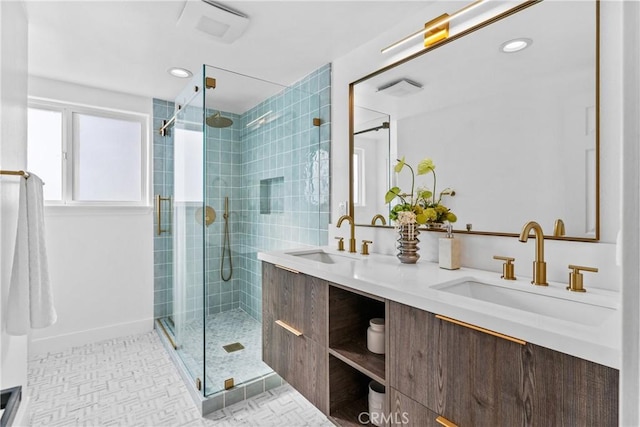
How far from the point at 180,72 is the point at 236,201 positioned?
1.22 metres

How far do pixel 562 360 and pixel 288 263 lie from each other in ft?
3.88

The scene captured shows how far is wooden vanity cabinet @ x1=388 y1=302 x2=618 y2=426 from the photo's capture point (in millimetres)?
700

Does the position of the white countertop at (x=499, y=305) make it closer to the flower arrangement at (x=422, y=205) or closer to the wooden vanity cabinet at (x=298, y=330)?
the wooden vanity cabinet at (x=298, y=330)

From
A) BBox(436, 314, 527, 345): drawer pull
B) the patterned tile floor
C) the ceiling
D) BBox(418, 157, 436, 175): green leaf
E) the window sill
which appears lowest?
the patterned tile floor

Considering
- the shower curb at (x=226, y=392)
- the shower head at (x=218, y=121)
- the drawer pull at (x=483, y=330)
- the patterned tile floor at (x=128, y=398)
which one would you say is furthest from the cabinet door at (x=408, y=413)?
the shower head at (x=218, y=121)

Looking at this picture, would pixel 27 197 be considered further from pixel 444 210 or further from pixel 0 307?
pixel 444 210

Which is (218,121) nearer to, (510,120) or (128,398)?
(510,120)

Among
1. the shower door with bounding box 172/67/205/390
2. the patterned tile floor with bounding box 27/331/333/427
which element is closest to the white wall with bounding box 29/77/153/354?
the patterned tile floor with bounding box 27/331/333/427

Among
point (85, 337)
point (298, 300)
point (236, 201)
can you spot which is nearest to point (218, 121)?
point (236, 201)

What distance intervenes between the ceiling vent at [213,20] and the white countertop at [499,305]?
134cm

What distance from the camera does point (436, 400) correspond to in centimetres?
98

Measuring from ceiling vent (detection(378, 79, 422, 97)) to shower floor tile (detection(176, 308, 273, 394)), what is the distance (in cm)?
182

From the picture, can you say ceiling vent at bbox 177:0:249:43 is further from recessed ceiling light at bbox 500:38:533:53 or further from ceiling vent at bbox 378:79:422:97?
recessed ceiling light at bbox 500:38:533:53

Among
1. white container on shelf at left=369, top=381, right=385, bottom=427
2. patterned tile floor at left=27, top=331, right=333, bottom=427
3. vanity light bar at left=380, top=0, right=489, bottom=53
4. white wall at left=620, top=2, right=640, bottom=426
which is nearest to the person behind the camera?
white wall at left=620, top=2, right=640, bottom=426
